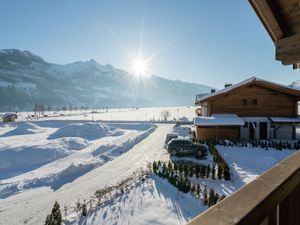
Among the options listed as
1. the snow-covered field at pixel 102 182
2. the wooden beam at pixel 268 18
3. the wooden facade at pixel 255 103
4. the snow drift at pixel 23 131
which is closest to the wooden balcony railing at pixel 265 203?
the snow-covered field at pixel 102 182

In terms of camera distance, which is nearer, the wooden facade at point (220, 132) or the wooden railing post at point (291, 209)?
the wooden railing post at point (291, 209)

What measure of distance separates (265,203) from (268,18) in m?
2.74

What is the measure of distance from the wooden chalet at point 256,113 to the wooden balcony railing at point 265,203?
82.5ft

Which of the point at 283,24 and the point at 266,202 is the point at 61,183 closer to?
the point at 283,24

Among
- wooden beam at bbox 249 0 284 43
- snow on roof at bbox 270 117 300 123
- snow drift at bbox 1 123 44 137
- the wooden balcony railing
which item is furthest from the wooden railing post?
snow drift at bbox 1 123 44 137

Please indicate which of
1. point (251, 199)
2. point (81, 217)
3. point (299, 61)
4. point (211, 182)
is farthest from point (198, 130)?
→ point (251, 199)

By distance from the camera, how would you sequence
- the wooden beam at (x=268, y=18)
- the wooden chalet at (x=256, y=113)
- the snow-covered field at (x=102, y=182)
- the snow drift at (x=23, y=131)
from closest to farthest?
the wooden beam at (x=268, y=18)
the snow-covered field at (x=102, y=182)
the wooden chalet at (x=256, y=113)
the snow drift at (x=23, y=131)

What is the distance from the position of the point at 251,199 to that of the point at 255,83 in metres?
28.9

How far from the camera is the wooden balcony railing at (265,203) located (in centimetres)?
111

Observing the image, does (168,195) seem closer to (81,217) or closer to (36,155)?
(81,217)

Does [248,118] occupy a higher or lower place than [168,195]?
higher

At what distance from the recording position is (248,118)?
A: 92.4 feet

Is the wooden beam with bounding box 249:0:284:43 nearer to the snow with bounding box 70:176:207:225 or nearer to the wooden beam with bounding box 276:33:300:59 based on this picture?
the wooden beam with bounding box 276:33:300:59

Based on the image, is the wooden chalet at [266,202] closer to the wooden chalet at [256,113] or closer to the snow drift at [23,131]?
the wooden chalet at [256,113]
